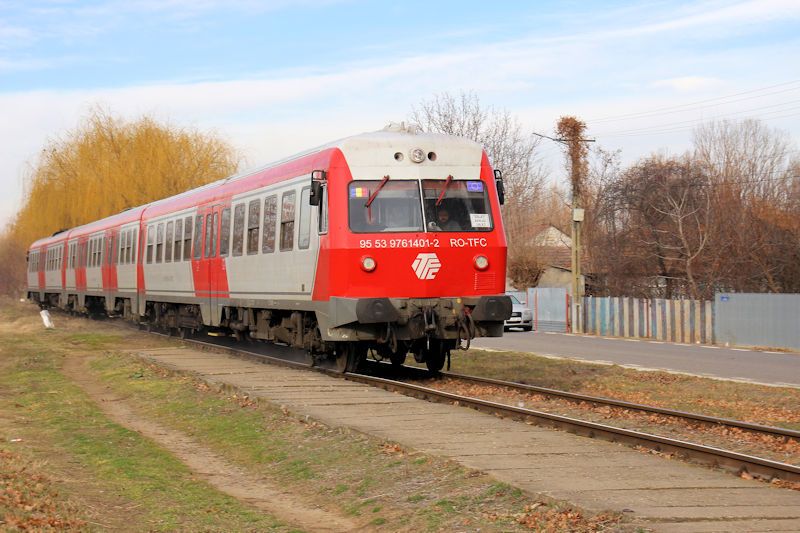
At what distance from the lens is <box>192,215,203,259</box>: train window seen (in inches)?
874

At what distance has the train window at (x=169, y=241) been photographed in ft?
81.5

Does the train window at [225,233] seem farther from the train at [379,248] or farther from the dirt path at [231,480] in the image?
the dirt path at [231,480]

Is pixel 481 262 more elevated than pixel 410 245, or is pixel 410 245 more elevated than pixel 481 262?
pixel 410 245

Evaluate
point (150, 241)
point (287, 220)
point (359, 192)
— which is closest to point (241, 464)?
point (359, 192)

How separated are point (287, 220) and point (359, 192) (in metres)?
2.33

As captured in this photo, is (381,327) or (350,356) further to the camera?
(350,356)

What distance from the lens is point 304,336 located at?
17000mm

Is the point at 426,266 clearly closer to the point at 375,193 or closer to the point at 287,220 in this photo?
the point at 375,193

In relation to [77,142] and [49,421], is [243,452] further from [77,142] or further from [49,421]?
[77,142]

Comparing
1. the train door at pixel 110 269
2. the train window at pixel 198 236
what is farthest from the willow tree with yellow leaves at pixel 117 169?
the train window at pixel 198 236

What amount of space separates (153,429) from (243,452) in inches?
95.9

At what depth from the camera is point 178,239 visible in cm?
2420

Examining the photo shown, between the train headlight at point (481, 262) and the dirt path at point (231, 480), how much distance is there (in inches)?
203

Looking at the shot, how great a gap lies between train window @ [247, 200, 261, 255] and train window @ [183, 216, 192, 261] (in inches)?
181
